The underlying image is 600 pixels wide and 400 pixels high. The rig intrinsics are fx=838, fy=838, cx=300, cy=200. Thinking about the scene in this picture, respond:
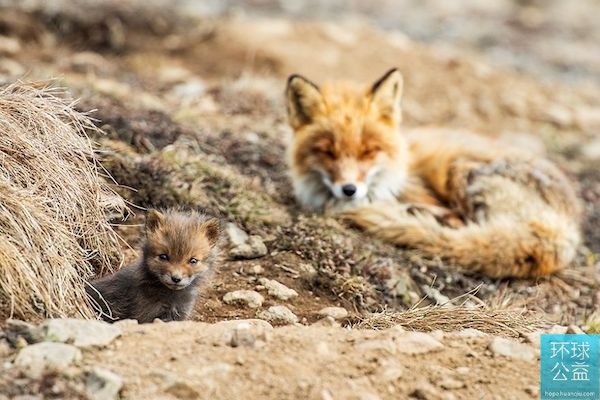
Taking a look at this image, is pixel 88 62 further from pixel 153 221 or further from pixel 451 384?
pixel 451 384

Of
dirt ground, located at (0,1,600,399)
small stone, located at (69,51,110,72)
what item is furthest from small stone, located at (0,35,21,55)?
small stone, located at (69,51,110,72)

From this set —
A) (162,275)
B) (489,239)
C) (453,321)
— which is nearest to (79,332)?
(162,275)

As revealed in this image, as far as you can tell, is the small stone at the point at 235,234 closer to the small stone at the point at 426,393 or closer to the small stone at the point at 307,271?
the small stone at the point at 307,271

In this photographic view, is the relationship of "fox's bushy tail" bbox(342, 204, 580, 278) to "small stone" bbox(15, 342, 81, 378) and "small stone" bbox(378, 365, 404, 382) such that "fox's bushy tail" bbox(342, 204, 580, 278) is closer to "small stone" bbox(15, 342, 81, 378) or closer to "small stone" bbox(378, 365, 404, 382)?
"small stone" bbox(378, 365, 404, 382)

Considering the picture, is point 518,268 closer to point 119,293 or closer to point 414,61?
point 119,293

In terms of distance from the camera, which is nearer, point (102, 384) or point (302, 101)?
point (102, 384)

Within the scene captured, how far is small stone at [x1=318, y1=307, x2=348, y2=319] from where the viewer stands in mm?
5749

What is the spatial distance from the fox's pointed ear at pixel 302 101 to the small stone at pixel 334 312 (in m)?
2.81

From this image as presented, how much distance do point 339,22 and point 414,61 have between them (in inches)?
86.3

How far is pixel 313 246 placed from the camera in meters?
6.65

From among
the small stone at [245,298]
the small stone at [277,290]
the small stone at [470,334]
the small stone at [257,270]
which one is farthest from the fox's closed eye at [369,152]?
the small stone at [470,334]

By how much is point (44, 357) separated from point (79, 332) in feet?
0.87

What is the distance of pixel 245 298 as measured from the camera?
228 inches

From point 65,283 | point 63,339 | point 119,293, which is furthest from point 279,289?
point 63,339
